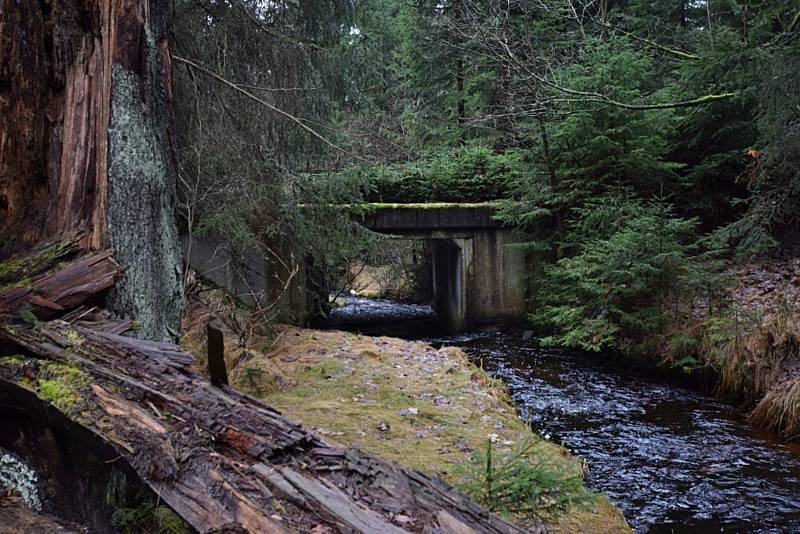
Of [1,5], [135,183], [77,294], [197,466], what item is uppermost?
[1,5]

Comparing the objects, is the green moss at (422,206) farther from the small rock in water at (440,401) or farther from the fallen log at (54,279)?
the fallen log at (54,279)

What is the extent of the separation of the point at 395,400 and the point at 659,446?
101 inches

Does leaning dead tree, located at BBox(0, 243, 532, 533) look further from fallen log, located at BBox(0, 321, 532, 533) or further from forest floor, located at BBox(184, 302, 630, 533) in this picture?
forest floor, located at BBox(184, 302, 630, 533)

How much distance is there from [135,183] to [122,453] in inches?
61.7

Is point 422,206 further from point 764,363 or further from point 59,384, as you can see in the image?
point 59,384

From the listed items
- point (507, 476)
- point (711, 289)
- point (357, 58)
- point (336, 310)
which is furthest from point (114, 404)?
point (336, 310)

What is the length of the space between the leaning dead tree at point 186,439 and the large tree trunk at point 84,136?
0.36 m

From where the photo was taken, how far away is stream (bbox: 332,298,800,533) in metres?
4.30

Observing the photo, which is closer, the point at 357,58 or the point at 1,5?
the point at 1,5

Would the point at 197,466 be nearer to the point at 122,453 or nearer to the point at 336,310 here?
the point at 122,453

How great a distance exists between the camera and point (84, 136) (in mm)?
3033

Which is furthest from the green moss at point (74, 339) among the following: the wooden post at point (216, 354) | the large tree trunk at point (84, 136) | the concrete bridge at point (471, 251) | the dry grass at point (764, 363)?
the concrete bridge at point (471, 251)

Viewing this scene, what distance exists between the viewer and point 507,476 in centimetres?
280

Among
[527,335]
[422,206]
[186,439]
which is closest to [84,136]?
[186,439]
